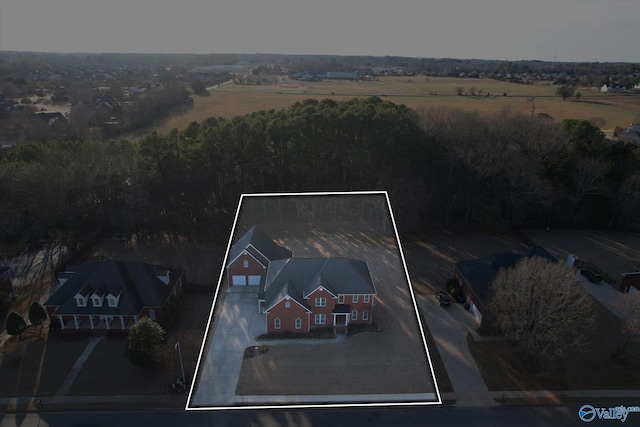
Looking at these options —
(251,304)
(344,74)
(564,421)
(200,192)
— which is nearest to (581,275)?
(564,421)


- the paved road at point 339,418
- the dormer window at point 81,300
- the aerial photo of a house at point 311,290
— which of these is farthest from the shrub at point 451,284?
the dormer window at point 81,300

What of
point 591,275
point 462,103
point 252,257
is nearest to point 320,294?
point 252,257

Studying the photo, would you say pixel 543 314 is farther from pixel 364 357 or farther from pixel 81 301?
pixel 81 301

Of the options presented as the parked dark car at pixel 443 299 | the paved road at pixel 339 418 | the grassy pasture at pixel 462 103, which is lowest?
the paved road at pixel 339 418

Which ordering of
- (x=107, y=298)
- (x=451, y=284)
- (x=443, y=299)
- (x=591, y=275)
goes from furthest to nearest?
(x=591, y=275) < (x=451, y=284) < (x=443, y=299) < (x=107, y=298)

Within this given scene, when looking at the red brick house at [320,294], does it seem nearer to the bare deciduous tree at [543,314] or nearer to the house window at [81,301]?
the bare deciduous tree at [543,314]

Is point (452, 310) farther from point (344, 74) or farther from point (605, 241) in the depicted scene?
point (344, 74)

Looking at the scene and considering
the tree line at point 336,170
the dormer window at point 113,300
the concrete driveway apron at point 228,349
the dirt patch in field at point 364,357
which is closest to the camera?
the concrete driveway apron at point 228,349
